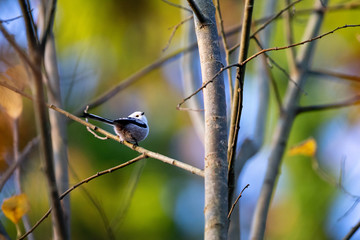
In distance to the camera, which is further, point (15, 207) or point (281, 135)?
point (281, 135)

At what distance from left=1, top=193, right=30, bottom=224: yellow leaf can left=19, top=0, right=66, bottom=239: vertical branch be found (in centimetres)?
95

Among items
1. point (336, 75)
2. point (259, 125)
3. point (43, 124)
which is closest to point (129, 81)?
point (259, 125)

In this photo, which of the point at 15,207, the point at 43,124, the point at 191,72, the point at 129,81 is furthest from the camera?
the point at 191,72

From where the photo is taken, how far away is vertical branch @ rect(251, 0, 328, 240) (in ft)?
10.3

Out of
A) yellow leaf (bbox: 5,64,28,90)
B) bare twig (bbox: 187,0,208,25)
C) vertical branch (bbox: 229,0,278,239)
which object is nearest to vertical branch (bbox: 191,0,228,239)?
bare twig (bbox: 187,0,208,25)

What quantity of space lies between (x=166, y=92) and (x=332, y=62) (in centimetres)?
310

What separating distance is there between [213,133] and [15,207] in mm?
1280

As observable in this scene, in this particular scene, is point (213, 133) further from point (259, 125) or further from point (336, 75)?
point (336, 75)

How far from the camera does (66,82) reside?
160 inches

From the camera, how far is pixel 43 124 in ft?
4.47

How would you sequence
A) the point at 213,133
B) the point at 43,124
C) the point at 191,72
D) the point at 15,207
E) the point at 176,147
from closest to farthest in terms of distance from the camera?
the point at 43,124, the point at 213,133, the point at 15,207, the point at 191,72, the point at 176,147

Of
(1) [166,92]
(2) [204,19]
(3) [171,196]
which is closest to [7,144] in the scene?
(2) [204,19]

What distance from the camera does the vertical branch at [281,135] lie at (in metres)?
3.14

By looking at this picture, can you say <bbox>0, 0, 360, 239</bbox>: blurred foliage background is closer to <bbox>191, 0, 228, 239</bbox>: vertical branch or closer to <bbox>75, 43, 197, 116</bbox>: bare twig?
<bbox>75, 43, 197, 116</bbox>: bare twig
